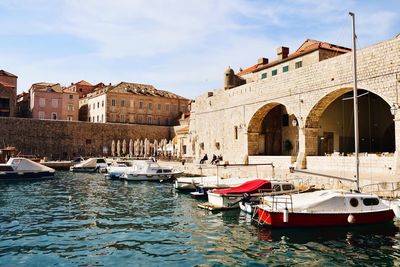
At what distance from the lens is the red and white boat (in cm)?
1108

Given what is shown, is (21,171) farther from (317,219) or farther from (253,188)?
(317,219)

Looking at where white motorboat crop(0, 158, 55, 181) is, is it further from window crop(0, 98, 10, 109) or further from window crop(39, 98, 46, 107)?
window crop(39, 98, 46, 107)

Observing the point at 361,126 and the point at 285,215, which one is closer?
the point at 285,215

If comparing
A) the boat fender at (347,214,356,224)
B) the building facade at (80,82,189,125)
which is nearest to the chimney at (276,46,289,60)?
the boat fender at (347,214,356,224)

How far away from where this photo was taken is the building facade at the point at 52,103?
5203cm

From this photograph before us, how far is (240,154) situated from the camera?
2850cm

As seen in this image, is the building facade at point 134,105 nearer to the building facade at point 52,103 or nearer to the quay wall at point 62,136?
the building facade at point 52,103

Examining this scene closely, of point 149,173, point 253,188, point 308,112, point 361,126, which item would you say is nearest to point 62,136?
point 149,173

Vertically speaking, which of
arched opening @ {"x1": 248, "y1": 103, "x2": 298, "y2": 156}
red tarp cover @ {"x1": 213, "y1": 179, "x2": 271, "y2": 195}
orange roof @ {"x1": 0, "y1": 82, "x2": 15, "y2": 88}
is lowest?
red tarp cover @ {"x1": 213, "y1": 179, "x2": 271, "y2": 195}

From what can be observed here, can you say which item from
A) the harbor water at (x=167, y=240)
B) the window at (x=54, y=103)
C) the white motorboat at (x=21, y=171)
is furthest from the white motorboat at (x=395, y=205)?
the window at (x=54, y=103)

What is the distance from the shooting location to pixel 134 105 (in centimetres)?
5434

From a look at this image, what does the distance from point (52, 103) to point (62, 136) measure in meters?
11.6

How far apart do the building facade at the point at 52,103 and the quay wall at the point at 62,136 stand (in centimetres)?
1052

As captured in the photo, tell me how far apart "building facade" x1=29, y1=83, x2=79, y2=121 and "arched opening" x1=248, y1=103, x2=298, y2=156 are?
Result: 119 feet
